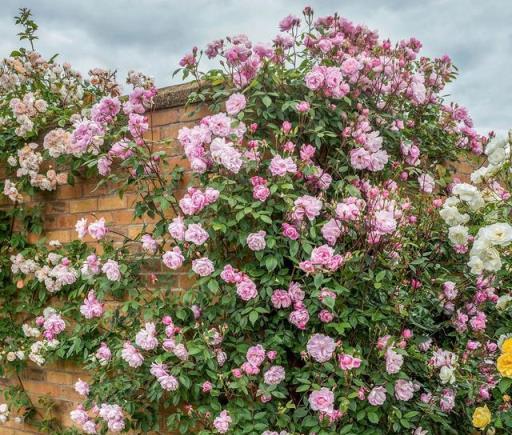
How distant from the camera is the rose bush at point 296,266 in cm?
247

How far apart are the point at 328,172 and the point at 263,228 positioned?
486 mm

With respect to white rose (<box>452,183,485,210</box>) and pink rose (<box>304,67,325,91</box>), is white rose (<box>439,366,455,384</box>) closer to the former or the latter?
white rose (<box>452,183,485,210</box>)

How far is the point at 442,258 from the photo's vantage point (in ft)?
10.7

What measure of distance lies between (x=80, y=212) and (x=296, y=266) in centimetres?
150

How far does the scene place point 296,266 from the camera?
2463 millimetres

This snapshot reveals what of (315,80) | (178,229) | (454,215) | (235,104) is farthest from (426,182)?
(178,229)

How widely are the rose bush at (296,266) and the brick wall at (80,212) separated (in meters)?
0.09

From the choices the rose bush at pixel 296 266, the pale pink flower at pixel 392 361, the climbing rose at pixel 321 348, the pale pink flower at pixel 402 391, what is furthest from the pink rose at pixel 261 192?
the pale pink flower at pixel 402 391

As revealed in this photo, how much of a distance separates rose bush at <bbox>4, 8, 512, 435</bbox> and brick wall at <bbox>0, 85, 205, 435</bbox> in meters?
0.09

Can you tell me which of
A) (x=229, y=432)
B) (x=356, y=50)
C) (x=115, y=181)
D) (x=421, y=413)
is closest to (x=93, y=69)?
(x=115, y=181)

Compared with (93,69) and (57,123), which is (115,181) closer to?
(57,123)

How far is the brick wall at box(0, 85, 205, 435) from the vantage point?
2.91 meters

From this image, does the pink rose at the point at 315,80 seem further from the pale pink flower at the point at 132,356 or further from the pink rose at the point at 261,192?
the pale pink flower at the point at 132,356

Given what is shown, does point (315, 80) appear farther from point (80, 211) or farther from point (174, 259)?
point (80, 211)
